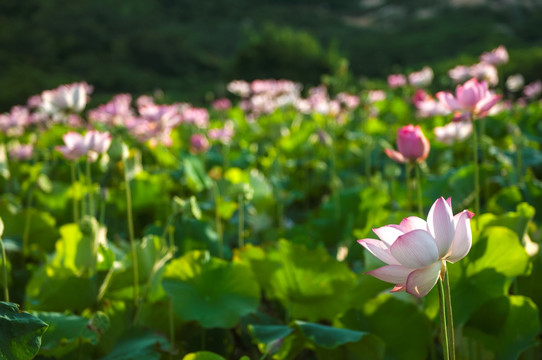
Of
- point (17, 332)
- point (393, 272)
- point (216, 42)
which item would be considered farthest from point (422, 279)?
point (216, 42)

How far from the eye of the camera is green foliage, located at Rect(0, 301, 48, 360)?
0.53 metres

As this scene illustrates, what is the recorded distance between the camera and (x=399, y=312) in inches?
32.6

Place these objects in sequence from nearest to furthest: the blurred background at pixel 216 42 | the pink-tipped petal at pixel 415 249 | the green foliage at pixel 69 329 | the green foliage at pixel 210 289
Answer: the pink-tipped petal at pixel 415 249, the green foliage at pixel 69 329, the green foliage at pixel 210 289, the blurred background at pixel 216 42

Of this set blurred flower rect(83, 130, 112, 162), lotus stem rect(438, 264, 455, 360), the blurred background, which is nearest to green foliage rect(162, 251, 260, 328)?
blurred flower rect(83, 130, 112, 162)

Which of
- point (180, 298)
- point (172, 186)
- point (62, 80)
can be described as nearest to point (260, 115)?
point (172, 186)

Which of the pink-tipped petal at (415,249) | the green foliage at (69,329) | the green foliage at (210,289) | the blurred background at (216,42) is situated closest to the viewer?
the pink-tipped petal at (415,249)

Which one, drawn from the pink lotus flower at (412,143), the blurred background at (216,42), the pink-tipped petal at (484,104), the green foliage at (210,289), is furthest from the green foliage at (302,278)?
the blurred background at (216,42)

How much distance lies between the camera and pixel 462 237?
0.50 meters

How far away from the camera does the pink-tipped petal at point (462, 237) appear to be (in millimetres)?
497

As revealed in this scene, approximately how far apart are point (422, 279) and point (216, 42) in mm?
15679

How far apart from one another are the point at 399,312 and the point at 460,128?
81 centimetres

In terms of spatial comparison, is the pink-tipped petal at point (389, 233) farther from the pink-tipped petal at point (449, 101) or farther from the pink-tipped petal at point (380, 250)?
the pink-tipped petal at point (449, 101)

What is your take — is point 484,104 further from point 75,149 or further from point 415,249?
point 75,149

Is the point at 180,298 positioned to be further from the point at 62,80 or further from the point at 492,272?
the point at 62,80
